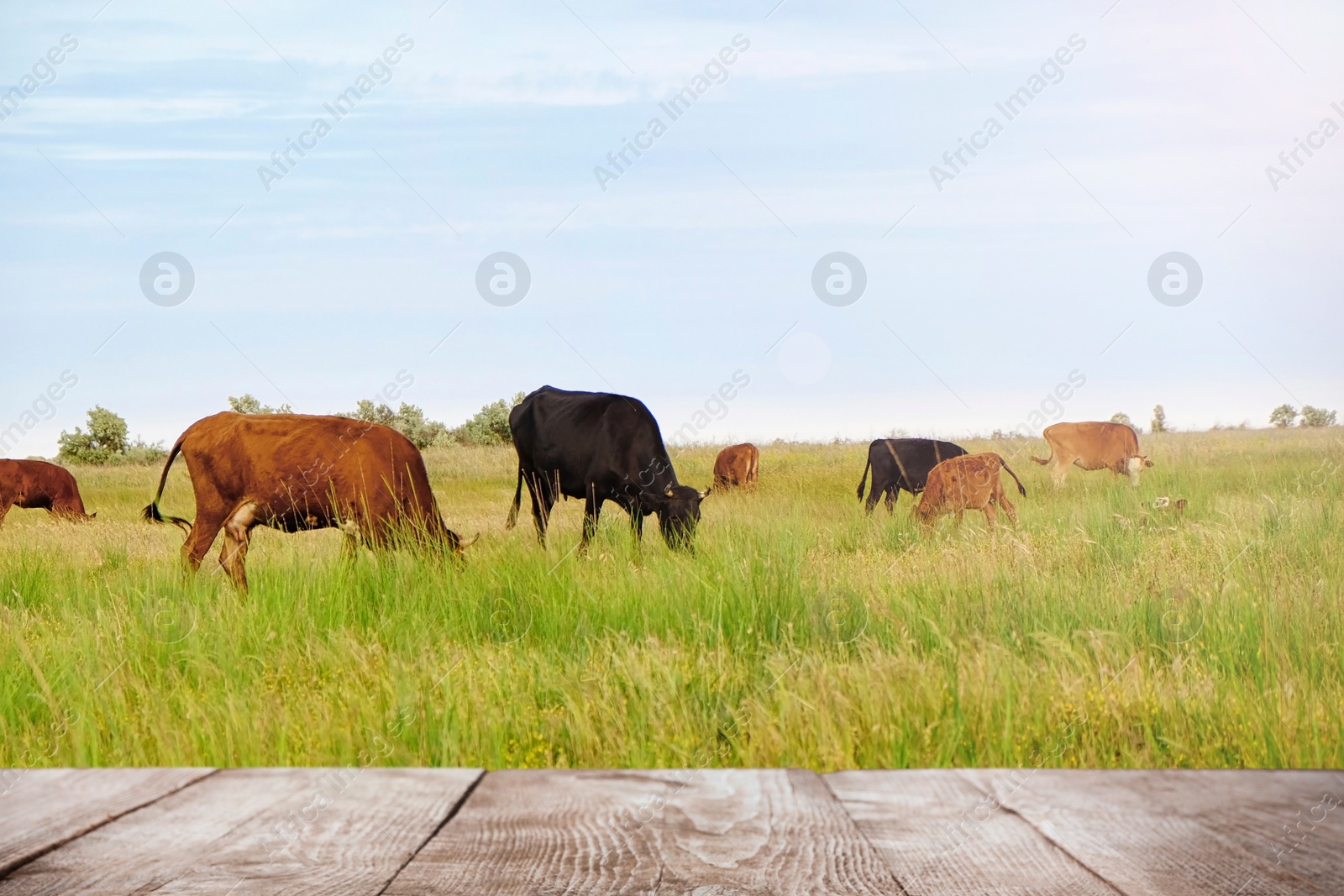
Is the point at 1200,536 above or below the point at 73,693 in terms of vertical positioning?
above

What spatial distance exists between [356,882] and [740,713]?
1.92m

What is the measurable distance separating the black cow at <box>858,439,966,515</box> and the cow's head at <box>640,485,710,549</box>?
13.6ft

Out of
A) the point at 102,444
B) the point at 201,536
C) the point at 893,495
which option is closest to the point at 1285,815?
the point at 201,536

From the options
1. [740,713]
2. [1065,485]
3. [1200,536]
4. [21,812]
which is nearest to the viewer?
[21,812]

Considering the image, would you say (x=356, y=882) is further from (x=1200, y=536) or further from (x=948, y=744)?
(x=1200, y=536)

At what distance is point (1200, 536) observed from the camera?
733cm

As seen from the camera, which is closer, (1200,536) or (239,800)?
(239,800)

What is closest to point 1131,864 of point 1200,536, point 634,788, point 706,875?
point 706,875

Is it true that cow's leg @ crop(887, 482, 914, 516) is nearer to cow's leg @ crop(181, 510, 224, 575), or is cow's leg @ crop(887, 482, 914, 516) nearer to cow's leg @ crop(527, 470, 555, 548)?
cow's leg @ crop(527, 470, 555, 548)

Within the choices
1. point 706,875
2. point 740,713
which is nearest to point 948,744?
point 740,713

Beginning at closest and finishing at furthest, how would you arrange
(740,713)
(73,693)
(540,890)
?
(540,890) < (740,713) < (73,693)

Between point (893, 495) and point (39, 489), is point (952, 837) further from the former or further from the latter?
point (39, 489)

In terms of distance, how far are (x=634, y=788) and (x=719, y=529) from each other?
653 cm

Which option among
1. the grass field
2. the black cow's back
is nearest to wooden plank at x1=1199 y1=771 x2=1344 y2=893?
the grass field
